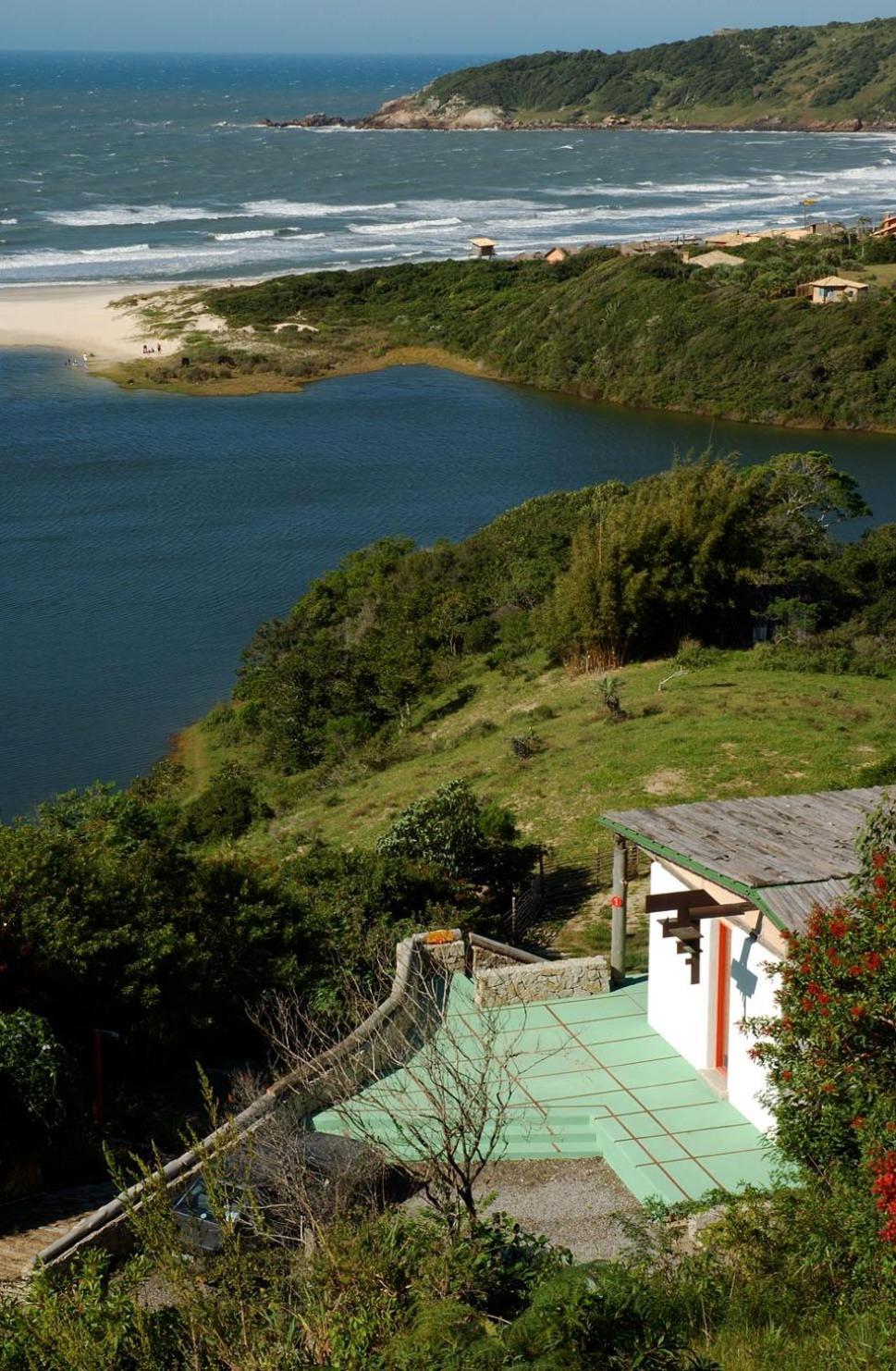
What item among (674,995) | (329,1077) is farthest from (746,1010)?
(329,1077)

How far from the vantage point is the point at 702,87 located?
18625 cm

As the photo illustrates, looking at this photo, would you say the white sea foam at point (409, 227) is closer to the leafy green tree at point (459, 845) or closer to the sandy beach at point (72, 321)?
the sandy beach at point (72, 321)

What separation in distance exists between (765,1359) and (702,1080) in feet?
14.0

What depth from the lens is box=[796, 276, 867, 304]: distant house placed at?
67312 millimetres

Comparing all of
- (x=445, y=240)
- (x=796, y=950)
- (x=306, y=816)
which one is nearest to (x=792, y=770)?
(x=306, y=816)

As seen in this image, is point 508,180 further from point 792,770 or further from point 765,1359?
point 765,1359

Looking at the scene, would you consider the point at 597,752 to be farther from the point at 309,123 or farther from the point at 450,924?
the point at 309,123

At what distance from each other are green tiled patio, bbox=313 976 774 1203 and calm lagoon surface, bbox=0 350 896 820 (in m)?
18.7

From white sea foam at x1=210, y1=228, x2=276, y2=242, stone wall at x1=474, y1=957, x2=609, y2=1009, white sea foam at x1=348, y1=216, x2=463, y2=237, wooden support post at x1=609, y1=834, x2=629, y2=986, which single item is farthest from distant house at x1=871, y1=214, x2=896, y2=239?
stone wall at x1=474, y1=957, x2=609, y2=1009

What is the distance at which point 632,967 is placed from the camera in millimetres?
14523

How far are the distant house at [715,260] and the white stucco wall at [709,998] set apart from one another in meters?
67.3

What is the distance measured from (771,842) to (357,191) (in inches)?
4777

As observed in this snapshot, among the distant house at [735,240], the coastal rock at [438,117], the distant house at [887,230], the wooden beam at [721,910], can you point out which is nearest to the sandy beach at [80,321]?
the distant house at [735,240]

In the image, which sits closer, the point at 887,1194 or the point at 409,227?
the point at 887,1194
